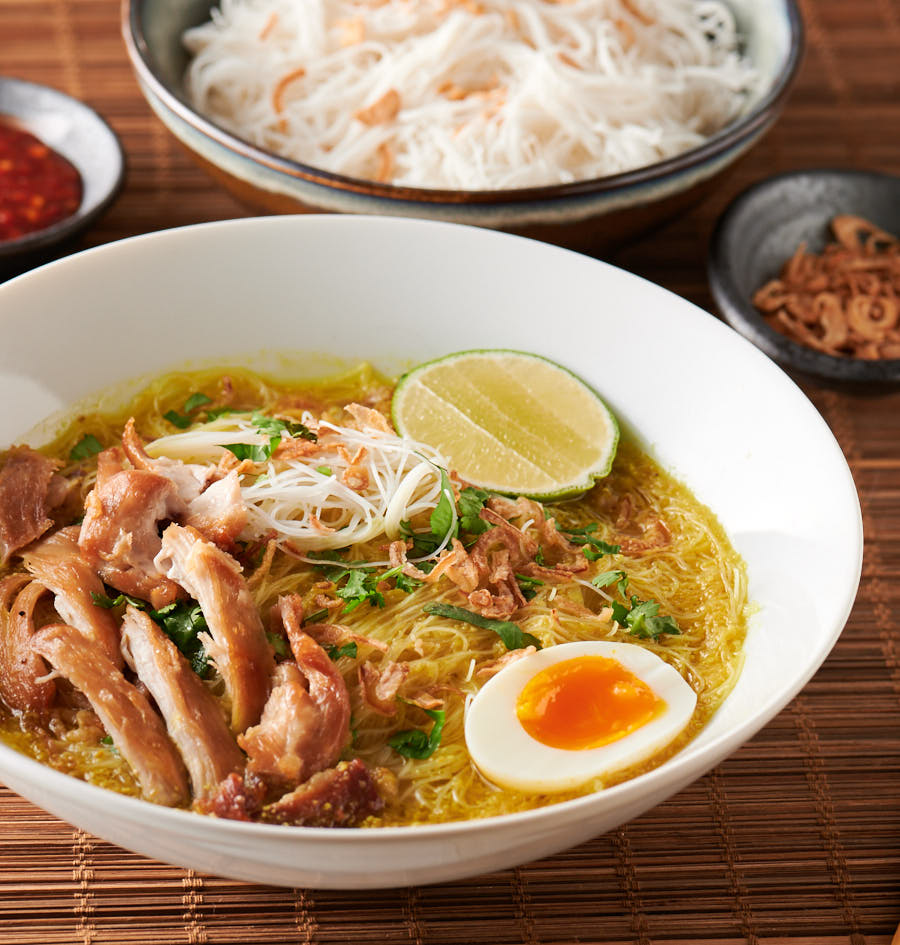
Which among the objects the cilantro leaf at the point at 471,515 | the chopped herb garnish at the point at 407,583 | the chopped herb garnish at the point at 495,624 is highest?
the cilantro leaf at the point at 471,515

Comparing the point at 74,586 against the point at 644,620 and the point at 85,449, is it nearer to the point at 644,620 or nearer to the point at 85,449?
the point at 85,449

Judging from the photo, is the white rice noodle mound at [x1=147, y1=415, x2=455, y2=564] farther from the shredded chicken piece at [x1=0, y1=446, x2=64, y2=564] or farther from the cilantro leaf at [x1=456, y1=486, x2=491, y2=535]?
the shredded chicken piece at [x1=0, y1=446, x2=64, y2=564]

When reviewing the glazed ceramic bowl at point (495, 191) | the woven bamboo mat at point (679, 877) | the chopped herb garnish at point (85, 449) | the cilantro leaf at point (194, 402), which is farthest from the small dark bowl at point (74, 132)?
the woven bamboo mat at point (679, 877)

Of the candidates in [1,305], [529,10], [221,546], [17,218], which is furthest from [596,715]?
[529,10]

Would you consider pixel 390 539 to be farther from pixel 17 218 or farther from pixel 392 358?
pixel 17 218

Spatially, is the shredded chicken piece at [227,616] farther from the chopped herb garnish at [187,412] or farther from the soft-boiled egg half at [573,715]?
the chopped herb garnish at [187,412]

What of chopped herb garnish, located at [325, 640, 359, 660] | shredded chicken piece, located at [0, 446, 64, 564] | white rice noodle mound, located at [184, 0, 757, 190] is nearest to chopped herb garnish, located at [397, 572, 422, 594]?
chopped herb garnish, located at [325, 640, 359, 660]
